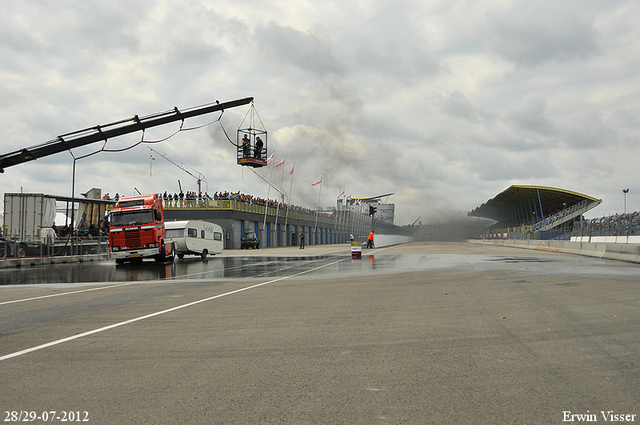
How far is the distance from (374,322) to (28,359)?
475cm

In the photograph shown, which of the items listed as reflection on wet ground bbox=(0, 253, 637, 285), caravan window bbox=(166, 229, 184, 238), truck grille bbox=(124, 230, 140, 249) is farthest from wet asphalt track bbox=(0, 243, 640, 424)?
caravan window bbox=(166, 229, 184, 238)

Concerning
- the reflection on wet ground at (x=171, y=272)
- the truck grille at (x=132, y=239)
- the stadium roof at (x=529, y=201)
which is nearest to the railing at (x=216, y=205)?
the reflection on wet ground at (x=171, y=272)

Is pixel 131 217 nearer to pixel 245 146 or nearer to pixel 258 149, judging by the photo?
pixel 245 146

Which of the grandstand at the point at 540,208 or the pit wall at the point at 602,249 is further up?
the grandstand at the point at 540,208

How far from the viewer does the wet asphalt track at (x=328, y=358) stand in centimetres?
400

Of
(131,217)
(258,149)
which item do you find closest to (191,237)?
(131,217)

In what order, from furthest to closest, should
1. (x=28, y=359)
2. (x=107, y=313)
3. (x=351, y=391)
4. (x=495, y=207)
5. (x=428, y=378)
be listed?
(x=495, y=207)
(x=107, y=313)
(x=28, y=359)
(x=428, y=378)
(x=351, y=391)

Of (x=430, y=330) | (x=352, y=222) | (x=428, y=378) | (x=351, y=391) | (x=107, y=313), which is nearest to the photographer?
(x=351, y=391)

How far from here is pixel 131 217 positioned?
25891 millimetres

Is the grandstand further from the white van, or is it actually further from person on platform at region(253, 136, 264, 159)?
the white van

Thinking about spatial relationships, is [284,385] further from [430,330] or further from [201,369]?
[430,330]

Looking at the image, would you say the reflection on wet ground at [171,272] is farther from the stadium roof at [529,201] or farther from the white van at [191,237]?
the stadium roof at [529,201]

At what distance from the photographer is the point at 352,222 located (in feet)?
335

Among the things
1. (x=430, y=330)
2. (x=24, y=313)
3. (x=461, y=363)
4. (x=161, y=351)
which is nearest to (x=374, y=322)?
(x=430, y=330)
